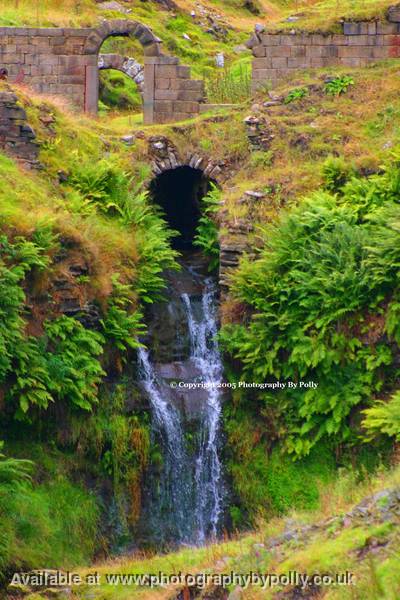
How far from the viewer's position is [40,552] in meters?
19.5

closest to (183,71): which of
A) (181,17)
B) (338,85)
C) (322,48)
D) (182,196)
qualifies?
(182,196)

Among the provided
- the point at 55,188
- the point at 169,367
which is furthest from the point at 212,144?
the point at 169,367

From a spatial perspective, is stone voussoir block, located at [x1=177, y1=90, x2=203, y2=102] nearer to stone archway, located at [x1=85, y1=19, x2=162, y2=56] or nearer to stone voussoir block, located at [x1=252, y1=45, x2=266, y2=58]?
stone archway, located at [x1=85, y1=19, x2=162, y2=56]

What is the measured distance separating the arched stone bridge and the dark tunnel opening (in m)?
1.44

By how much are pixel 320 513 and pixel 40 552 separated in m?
4.74

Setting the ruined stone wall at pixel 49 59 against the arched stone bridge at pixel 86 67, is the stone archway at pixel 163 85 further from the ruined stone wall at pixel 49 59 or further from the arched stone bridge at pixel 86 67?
the ruined stone wall at pixel 49 59

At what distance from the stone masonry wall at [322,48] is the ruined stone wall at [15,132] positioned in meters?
7.11

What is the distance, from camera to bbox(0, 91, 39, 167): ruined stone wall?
26141 millimetres

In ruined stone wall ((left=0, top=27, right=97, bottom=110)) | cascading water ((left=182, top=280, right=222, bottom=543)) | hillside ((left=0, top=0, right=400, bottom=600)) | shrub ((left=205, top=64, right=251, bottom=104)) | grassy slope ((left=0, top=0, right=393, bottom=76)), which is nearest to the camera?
hillside ((left=0, top=0, right=400, bottom=600))

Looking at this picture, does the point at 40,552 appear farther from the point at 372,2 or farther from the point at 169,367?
the point at 372,2

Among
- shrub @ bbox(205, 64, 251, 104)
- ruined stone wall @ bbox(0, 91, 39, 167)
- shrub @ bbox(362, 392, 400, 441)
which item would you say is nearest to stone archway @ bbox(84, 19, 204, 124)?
shrub @ bbox(205, 64, 251, 104)

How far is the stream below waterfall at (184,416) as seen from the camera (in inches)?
869

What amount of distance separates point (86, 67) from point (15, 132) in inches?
225

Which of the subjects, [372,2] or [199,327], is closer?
[199,327]
